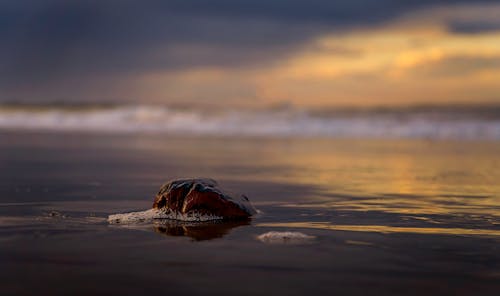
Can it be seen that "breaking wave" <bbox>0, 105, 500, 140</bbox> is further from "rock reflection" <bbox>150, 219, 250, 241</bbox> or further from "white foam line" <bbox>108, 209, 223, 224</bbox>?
"rock reflection" <bbox>150, 219, 250, 241</bbox>

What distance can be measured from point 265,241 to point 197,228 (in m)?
0.62

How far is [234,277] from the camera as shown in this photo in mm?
2928

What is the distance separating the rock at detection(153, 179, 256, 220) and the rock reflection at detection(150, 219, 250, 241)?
13 centimetres

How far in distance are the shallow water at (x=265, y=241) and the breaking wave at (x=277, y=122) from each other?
41.5ft

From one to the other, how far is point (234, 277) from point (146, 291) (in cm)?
43

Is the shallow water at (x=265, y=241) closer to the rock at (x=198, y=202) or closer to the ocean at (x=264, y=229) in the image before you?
the ocean at (x=264, y=229)

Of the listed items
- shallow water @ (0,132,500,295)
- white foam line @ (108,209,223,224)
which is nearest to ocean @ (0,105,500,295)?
shallow water @ (0,132,500,295)

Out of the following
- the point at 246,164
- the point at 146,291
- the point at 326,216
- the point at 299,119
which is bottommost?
the point at 146,291

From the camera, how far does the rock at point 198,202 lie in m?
4.65

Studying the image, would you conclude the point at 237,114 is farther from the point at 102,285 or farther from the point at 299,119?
the point at 102,285

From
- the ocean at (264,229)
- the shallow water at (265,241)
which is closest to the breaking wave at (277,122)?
the ocean at (264,229)

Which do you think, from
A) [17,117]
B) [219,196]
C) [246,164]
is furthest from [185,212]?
[17,117]

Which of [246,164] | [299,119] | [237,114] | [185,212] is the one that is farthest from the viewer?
[237,114]

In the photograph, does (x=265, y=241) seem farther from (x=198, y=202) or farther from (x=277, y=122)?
(x=277, y=122)
